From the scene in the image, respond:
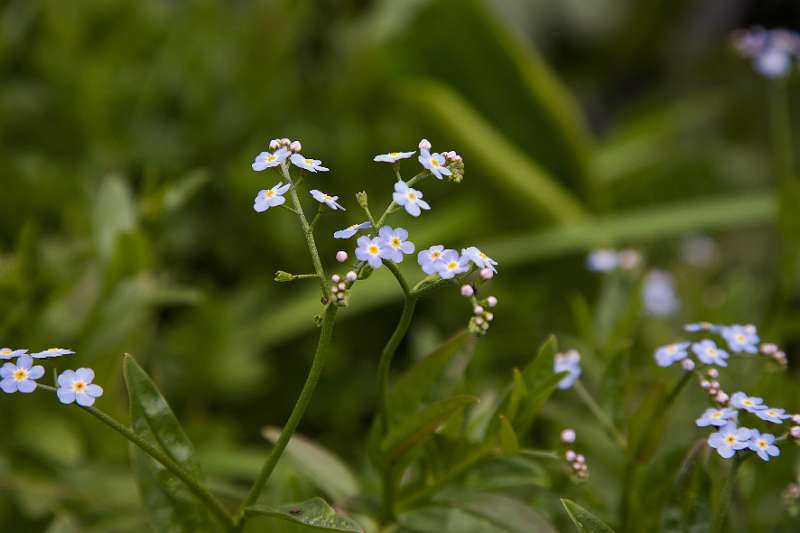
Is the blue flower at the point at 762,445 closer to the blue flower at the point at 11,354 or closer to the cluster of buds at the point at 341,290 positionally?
the cluster of buds at the point at 341,290

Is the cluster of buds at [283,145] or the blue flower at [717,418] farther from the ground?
the cluster of buds at [283,145]

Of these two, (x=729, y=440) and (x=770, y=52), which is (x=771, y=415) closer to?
(x=729, y=440)

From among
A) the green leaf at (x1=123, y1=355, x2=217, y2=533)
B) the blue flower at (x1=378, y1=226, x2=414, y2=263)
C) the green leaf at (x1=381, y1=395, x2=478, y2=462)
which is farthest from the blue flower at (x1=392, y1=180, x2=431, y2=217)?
the green leaf at (x1=123, y1=355, x2=217, y2=533)

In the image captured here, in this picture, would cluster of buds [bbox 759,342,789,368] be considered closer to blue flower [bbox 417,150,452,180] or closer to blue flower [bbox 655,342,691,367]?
blue flower [bbox 655,342,691,367]

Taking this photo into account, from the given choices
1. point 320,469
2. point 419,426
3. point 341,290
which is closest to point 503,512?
point 419,426

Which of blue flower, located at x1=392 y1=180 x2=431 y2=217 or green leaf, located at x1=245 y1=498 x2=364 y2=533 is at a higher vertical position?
blue flower, located at x1=392 y1=180 x2=431 y2=217

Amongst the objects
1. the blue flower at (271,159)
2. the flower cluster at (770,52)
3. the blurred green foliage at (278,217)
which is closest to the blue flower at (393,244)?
the blue flower at (271,159)
